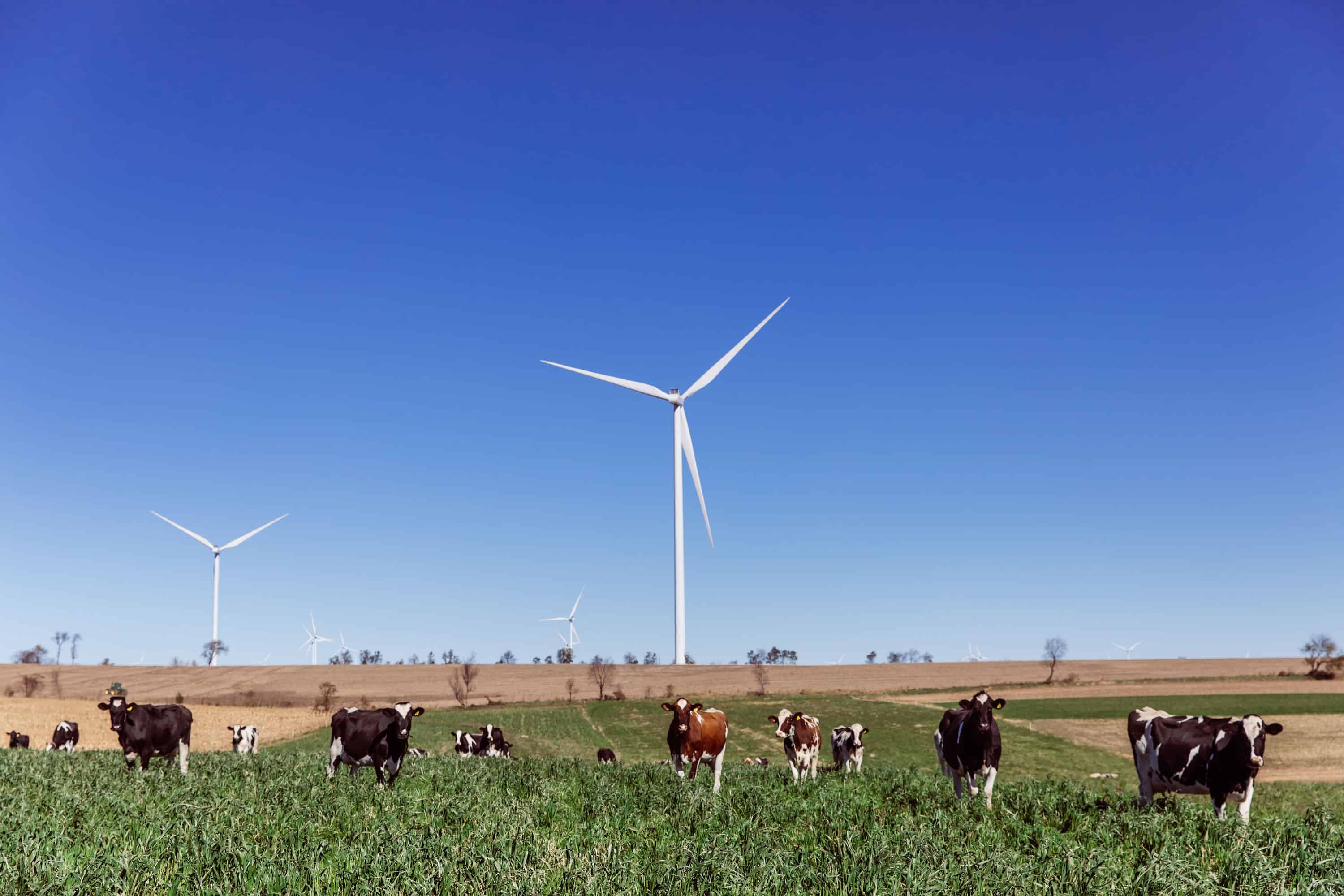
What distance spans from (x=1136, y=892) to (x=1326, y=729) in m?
→ 60.0

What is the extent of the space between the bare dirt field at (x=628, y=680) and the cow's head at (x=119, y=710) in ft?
189

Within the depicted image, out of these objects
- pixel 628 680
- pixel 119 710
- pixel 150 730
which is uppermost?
pixel 119 710

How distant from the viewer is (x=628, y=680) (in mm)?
91562

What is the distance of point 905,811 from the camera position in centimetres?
1162

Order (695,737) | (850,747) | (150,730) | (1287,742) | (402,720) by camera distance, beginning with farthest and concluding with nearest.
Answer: (1287,742) → (850,747) → (150,730) → (695,737) → (402,720)

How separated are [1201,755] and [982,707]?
3.28 m

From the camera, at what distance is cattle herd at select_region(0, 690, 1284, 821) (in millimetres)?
13578

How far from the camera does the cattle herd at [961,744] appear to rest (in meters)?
13.6

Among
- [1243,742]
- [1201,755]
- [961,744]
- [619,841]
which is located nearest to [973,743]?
[961,744]

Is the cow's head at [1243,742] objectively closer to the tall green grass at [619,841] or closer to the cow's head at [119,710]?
the tall green grass at [619,841]

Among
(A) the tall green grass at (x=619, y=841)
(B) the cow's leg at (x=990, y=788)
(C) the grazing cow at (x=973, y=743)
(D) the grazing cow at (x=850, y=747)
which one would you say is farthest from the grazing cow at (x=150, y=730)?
(D) the grazing cow at (x=850, y=747)

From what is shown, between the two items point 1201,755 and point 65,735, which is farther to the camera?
point 65,735

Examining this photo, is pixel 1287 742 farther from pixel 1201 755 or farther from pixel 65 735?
pixel 65 735

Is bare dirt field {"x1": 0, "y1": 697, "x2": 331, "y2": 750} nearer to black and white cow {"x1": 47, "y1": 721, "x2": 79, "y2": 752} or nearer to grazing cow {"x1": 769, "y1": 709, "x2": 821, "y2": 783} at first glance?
black and white cow {"x1": 47, "y1": 721, "x2": 79, "y2": 752}
